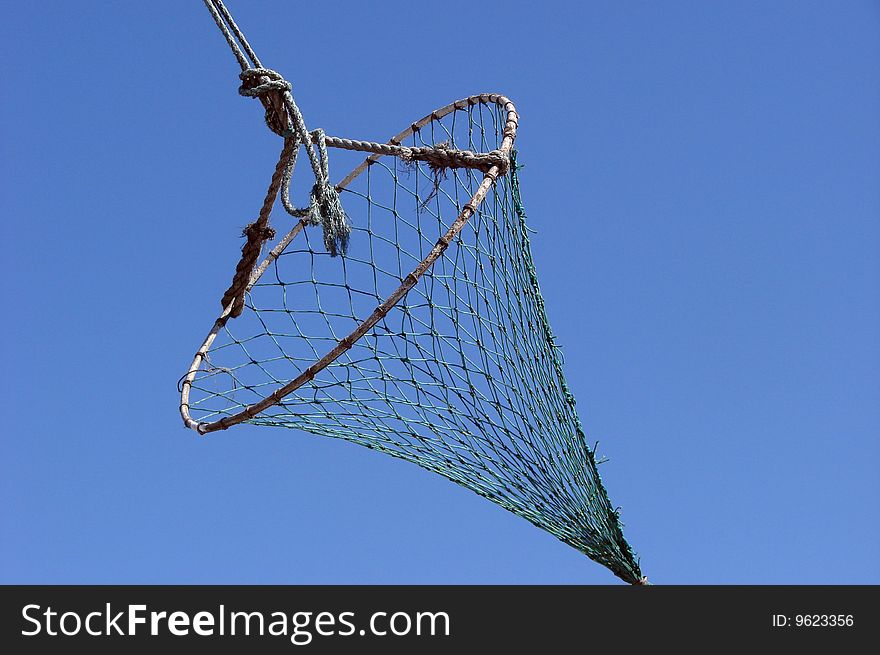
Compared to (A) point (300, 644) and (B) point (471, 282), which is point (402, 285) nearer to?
(B) point (471, 282)

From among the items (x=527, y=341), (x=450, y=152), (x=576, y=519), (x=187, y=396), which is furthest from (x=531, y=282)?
(x=187, y=396)

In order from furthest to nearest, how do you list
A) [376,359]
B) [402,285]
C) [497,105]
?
[497,105]
[376,359]
[402,285]

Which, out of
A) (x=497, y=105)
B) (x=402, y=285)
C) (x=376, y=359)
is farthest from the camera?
(x=497, y=105)

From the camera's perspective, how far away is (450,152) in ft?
28.6

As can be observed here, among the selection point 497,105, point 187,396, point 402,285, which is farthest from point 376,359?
point 497,105

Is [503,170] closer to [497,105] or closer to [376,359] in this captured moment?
[497,105]

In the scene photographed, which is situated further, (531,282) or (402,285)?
(531,282)

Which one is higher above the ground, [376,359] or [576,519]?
[376,359]

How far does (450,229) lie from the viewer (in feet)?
25.9

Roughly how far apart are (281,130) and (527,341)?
6.92 feet

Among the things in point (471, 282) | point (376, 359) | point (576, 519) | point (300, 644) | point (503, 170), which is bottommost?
point (300, 644)

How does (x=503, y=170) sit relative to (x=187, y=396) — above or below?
above

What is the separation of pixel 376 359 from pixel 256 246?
1.23 m

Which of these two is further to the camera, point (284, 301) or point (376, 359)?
point (284, 301)
